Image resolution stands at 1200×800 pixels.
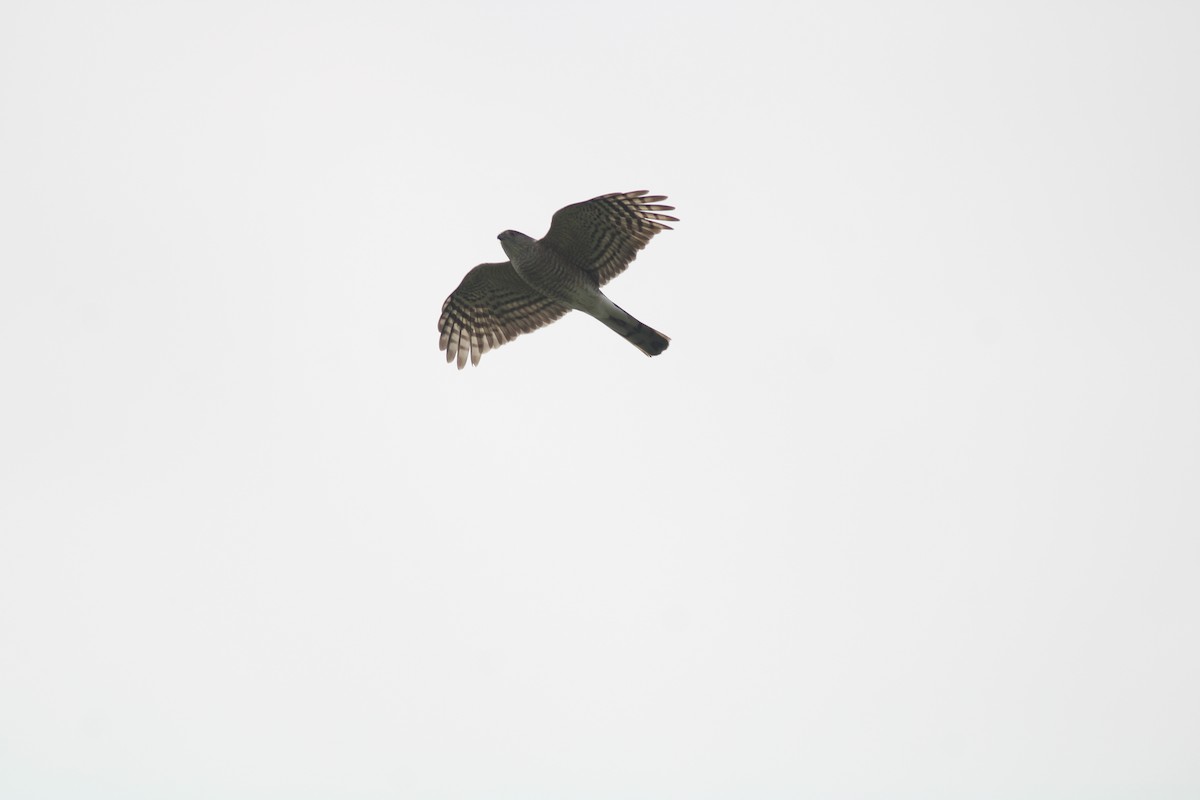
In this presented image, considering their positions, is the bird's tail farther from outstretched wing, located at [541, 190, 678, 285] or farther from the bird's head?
the bird's head

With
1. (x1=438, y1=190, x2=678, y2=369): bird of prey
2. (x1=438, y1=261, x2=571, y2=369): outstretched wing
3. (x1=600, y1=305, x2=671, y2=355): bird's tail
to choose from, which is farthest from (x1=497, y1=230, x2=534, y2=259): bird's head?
(x1=600, y1=305, x2=671, y2=355): bird's tail

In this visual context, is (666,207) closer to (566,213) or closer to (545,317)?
(566,213)

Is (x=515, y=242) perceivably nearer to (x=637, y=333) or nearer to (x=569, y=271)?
(x=569, y=271)

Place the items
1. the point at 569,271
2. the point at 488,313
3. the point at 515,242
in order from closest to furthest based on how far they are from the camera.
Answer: the point at 515,242, the point at 569,271, the point at 488,313

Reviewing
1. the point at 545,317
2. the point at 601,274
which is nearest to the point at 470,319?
the point at 545,317

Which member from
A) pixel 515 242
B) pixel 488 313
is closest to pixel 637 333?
pixel 515 242

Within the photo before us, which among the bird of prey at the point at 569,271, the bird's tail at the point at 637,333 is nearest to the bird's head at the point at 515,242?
the bird of prey at the point at 569,271

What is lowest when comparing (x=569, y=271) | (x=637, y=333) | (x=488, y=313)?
(x=637, y=333)
